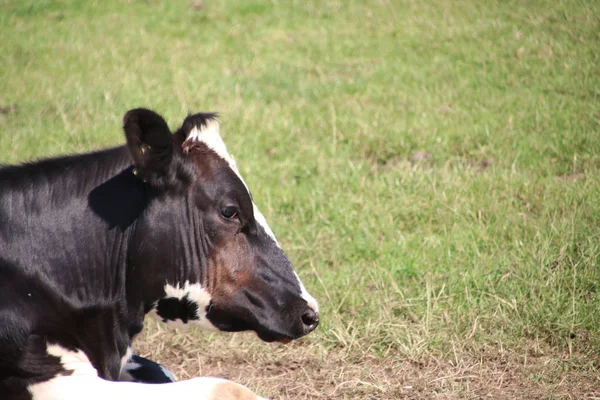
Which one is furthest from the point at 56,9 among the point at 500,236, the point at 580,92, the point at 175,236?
the point at 175,236

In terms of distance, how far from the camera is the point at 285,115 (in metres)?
7.57

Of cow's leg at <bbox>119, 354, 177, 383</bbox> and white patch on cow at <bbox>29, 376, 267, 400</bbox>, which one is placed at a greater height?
white patch on cow at <bbox>29, 376, 267, 400</bbox>

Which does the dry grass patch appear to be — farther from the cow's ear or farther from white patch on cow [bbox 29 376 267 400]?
the cow's ear

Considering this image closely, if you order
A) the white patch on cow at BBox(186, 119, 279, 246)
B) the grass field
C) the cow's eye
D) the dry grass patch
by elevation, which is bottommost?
the dry grass patch

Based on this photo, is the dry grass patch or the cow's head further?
the dry grass patch

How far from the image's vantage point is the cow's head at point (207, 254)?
326cm

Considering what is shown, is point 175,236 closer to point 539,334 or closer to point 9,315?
point 9,315

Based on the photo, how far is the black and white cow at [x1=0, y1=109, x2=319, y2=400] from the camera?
10.4 feet

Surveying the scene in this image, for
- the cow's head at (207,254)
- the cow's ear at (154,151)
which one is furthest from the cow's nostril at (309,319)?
the cow's ear at (154,151)

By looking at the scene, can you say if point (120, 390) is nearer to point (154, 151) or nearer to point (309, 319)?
point (309, 319)

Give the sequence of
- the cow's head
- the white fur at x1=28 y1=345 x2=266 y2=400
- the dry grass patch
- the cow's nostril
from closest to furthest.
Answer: the white fur at x1=28 y1=345 x2=266 y2=400 → the cow's head → the cow's nostril → the dry grass patch

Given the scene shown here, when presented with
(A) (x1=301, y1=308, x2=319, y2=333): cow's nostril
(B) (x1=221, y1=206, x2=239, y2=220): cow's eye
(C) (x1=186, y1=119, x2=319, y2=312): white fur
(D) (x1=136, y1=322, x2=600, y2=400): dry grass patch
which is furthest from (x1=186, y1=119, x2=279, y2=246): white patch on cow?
(D) (x1=136, y1=322, x2=600, y2=400): dry grass patch

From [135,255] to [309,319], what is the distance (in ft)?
2.53

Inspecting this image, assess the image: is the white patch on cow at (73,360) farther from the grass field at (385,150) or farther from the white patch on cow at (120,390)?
the grass field at (385,150)
